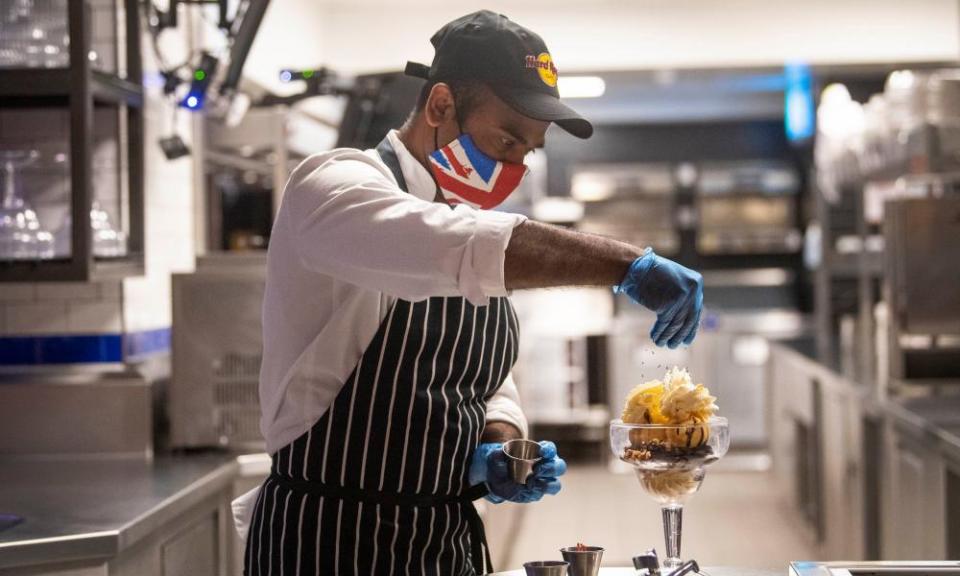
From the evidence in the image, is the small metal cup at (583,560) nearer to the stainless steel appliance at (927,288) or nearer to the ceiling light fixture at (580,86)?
the stainless steel appliance at (927,288)

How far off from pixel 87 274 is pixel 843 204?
6.81 metres

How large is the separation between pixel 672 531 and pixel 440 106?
2.59 ft

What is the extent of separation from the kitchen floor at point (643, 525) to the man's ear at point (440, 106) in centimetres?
345

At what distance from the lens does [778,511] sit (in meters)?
7.57

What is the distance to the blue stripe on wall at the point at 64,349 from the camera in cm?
375

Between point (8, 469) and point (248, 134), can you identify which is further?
point (248, 134)

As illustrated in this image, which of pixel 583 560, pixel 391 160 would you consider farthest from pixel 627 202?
pixel 583 560

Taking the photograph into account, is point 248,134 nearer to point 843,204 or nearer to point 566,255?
point 566,255

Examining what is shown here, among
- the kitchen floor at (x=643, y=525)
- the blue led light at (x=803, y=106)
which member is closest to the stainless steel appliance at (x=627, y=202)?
the blue led light at (x=803, y=106)

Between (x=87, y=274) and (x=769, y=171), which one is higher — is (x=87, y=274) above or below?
below

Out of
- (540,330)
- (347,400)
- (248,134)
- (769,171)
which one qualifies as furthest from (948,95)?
(769,171)

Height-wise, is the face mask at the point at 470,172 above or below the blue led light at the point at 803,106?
below

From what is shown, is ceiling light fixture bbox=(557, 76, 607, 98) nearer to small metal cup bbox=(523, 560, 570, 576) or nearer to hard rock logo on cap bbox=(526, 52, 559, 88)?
hard rock logo on cap bbox=(526, 52, 559, 88)

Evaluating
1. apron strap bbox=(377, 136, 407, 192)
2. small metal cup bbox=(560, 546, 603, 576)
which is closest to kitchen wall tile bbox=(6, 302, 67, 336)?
apron strap bbox=(377, 136, 407, 192)
